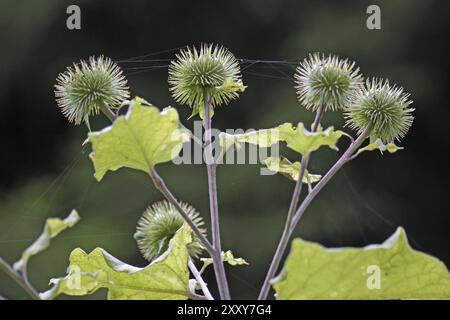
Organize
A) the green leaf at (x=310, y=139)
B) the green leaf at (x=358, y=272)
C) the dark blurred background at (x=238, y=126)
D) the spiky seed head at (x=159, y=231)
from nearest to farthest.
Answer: the green leaf at (x=358, y=272) → the green leaf at (x=310, y=139) → the spiky seed head at (x=159, y=231) → the dark blurred background at (x=238, y=126)

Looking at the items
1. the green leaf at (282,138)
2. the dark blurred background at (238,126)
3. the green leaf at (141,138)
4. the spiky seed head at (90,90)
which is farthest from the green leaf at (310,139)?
the dark blurred background at (238,126)

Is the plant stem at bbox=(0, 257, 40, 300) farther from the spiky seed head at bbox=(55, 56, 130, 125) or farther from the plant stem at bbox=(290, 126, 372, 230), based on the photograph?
the spiky seed head at bbox=(55, 56, 130, 125)

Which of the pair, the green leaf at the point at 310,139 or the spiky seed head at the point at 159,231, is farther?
the spiky seed head at the point at 159,231

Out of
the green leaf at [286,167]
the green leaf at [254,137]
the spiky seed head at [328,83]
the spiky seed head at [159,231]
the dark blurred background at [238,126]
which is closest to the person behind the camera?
the green leaf at [254,137]

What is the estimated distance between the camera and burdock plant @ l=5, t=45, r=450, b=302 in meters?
0.72

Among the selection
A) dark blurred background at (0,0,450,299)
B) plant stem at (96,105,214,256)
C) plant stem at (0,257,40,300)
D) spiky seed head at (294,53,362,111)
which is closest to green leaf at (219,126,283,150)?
plant stem at (96,105,214,256)

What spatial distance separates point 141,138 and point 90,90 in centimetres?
41

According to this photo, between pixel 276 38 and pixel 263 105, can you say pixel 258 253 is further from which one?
pixel 276 38

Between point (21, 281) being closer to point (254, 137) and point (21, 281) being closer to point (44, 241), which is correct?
point (44, 241)

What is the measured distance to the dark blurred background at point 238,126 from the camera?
13.3 feet

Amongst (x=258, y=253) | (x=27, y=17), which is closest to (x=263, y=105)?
(x=258, y=253)

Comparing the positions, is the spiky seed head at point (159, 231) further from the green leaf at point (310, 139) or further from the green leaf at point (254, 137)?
the green leaf at point (310, 139)

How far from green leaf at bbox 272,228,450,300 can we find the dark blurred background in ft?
9.82

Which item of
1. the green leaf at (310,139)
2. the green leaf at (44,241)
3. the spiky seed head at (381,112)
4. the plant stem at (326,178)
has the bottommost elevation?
the green leaf at (44,241)
